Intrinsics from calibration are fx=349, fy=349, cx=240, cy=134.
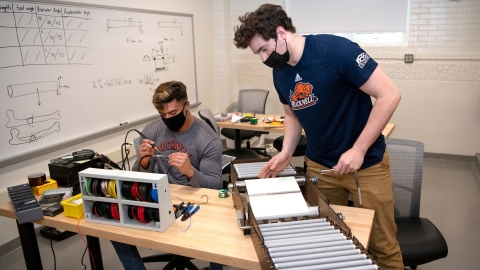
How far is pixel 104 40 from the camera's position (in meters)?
3.16

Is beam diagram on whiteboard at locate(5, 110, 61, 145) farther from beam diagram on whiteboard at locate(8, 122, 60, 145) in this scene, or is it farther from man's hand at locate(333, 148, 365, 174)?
man's hand at locate(333, 148, 365, 174)

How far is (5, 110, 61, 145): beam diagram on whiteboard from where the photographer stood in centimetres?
250

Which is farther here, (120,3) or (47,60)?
(120,3)

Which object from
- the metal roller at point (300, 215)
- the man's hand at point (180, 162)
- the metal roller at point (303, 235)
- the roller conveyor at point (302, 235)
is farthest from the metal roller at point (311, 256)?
the man's hand at point (180, 162)

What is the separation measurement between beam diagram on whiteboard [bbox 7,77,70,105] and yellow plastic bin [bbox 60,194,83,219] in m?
1.38

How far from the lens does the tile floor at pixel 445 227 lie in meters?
2.38

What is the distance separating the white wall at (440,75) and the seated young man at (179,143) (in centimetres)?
329

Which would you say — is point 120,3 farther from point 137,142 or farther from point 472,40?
point 472,40

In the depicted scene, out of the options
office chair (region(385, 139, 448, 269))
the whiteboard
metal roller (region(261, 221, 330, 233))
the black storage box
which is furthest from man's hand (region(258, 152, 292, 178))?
the whiteboard

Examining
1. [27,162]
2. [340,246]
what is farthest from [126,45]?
[340,246]

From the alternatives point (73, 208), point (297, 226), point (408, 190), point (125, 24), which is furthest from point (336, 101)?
point (125, 24)

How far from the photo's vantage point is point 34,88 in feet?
8.55

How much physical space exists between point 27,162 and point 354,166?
94.3 inches

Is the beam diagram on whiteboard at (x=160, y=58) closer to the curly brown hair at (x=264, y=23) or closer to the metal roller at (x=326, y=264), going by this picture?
the curly brown hair at (x=264, y=23)
